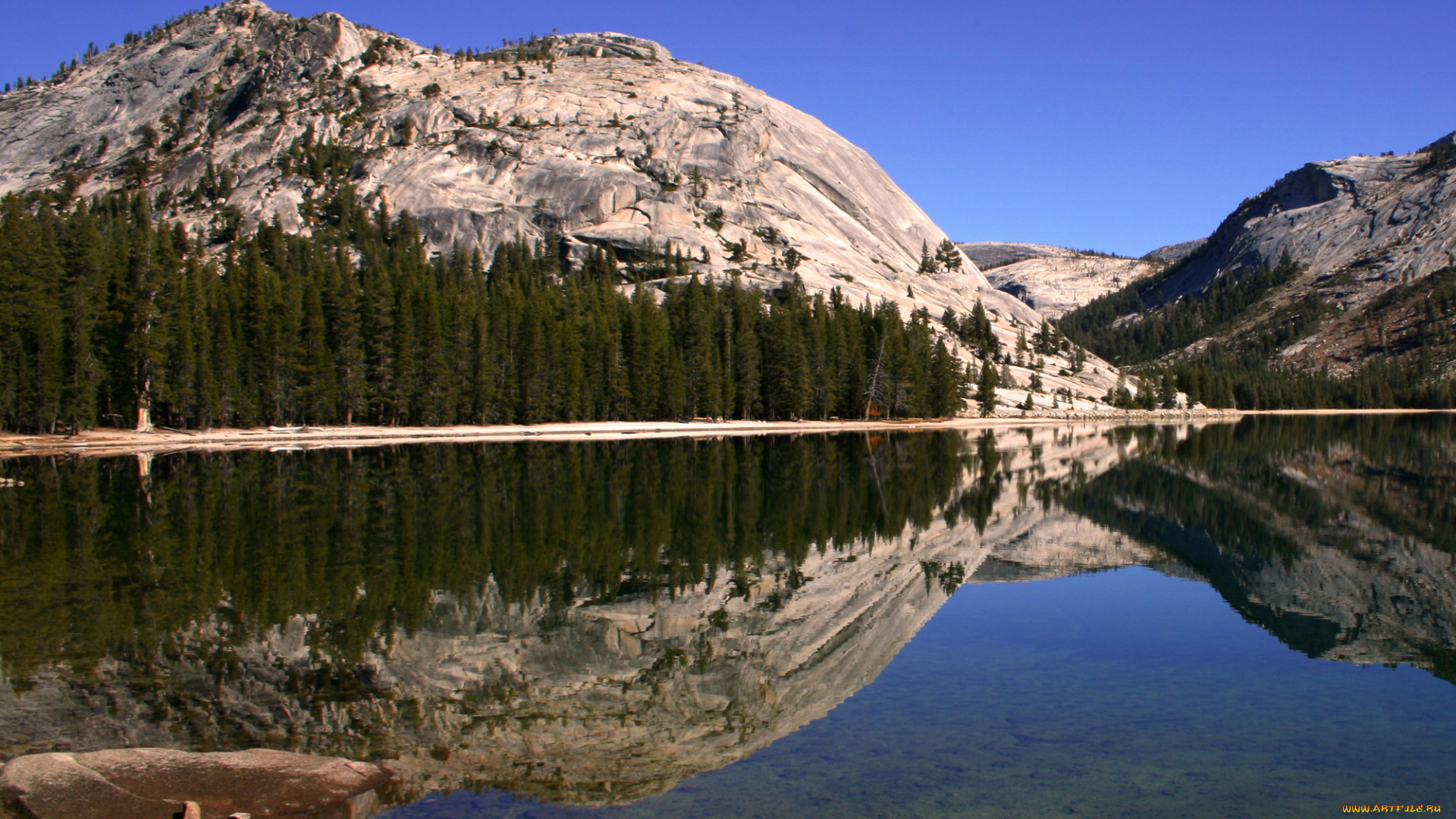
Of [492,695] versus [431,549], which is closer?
[492,695]

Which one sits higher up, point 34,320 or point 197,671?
point 34,320

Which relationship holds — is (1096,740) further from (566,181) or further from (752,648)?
(566,181)

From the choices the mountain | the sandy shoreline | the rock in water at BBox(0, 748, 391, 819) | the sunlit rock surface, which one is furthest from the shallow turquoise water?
the sunlit rock surface

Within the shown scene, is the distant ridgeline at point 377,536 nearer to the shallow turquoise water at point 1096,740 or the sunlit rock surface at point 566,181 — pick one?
the shallow turquoise water at point 1096,740

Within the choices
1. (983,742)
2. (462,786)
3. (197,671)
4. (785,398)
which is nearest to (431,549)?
(197,671)

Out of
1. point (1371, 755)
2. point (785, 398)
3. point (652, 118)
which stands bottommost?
point (1371, 755)

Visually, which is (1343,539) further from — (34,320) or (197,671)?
(34,320)

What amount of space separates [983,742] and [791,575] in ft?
31.3

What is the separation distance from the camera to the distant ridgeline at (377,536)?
53.5 ft

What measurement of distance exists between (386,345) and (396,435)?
520 inches

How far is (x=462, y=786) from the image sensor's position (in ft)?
32.1

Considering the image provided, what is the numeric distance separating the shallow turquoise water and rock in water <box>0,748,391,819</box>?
837mm

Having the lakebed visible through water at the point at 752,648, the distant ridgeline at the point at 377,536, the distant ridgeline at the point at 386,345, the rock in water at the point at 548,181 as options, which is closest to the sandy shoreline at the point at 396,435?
the distant ridgeline at the point at 386,345

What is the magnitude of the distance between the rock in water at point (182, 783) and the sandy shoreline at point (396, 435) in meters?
57.0
